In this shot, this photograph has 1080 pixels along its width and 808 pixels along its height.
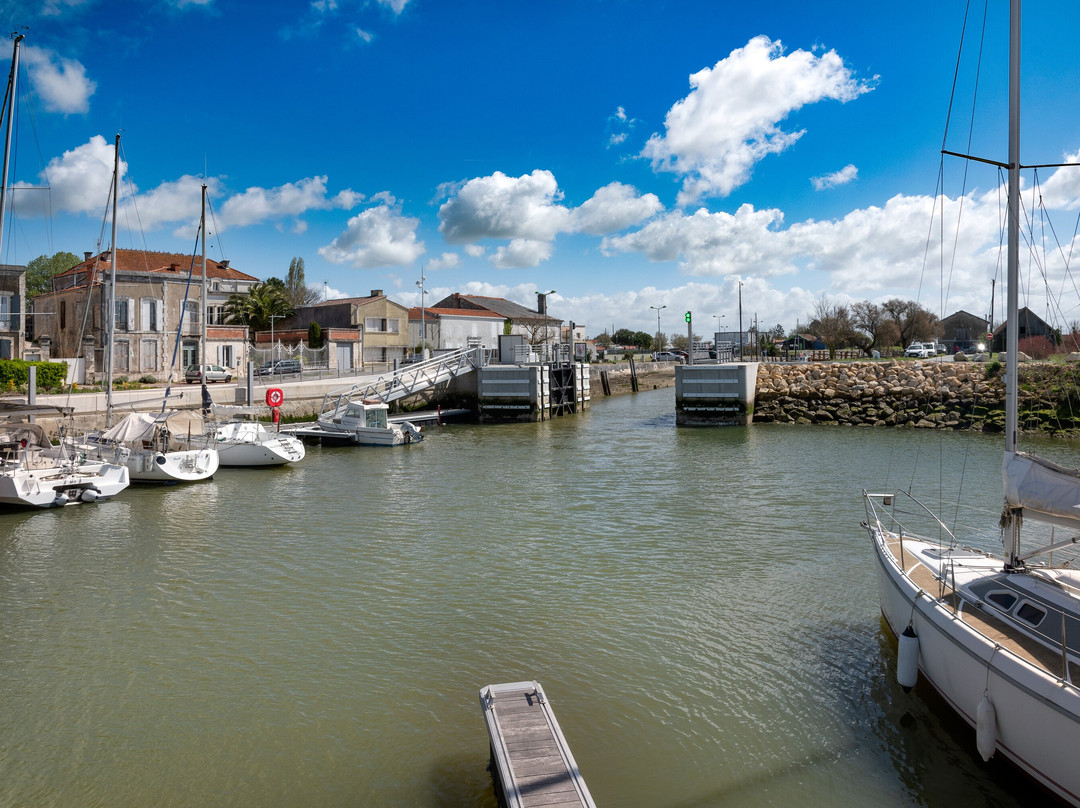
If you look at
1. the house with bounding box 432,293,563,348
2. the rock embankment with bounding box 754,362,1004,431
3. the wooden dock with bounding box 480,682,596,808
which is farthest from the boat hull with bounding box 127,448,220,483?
the house with bounding box 432,293,563,348

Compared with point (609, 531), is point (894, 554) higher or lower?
higher

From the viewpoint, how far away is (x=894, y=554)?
10797 millimetres

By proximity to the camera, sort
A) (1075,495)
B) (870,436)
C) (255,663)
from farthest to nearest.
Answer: (870,436) → (255,663) → (1075,495)

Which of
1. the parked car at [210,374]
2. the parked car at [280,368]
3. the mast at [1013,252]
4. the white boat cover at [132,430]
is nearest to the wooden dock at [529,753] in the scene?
the mast at [1013,252]

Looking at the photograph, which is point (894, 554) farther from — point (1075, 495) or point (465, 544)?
point (465, 544)

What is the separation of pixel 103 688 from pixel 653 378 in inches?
2803

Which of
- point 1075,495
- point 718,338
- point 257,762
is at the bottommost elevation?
point 257,762

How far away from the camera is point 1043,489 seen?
8672 millimetres

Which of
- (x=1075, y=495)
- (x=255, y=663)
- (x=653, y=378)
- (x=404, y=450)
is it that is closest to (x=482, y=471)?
(x=404, y=450)

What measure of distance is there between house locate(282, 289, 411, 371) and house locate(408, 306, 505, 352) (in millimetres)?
2328

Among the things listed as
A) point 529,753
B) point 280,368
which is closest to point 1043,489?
point 529,753

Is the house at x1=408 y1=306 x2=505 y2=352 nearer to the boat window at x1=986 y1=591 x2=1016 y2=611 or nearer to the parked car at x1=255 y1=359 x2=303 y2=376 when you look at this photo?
the parked car at x1=255 y1=359 x2=303 y2=376

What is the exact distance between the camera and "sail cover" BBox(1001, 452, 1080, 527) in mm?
8375

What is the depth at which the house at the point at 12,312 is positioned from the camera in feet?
136
